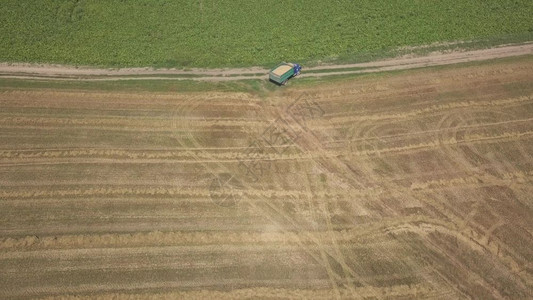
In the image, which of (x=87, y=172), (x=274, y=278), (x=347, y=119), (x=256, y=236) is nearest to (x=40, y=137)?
(x=87, y=172)

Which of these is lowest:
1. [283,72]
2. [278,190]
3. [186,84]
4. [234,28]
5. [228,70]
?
[278,190]

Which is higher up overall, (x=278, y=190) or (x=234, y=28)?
(x=234, y=28)

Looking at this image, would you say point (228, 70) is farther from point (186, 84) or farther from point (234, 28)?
point (234, 28)

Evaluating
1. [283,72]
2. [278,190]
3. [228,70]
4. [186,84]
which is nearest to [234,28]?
[228,70]

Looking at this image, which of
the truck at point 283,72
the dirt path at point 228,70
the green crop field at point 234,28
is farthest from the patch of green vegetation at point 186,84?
the green crop field at point 234,28

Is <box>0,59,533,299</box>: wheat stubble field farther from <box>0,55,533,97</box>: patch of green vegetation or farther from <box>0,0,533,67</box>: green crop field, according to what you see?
<box>0,0,533,67</box>: green crop field

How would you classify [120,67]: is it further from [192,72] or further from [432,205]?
[432,205]

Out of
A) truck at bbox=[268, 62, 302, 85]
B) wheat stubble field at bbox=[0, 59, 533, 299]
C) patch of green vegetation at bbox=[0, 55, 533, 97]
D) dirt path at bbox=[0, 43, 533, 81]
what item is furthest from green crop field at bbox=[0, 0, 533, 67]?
wheat stubble field at bbox=[0, 59, 533, 299]
